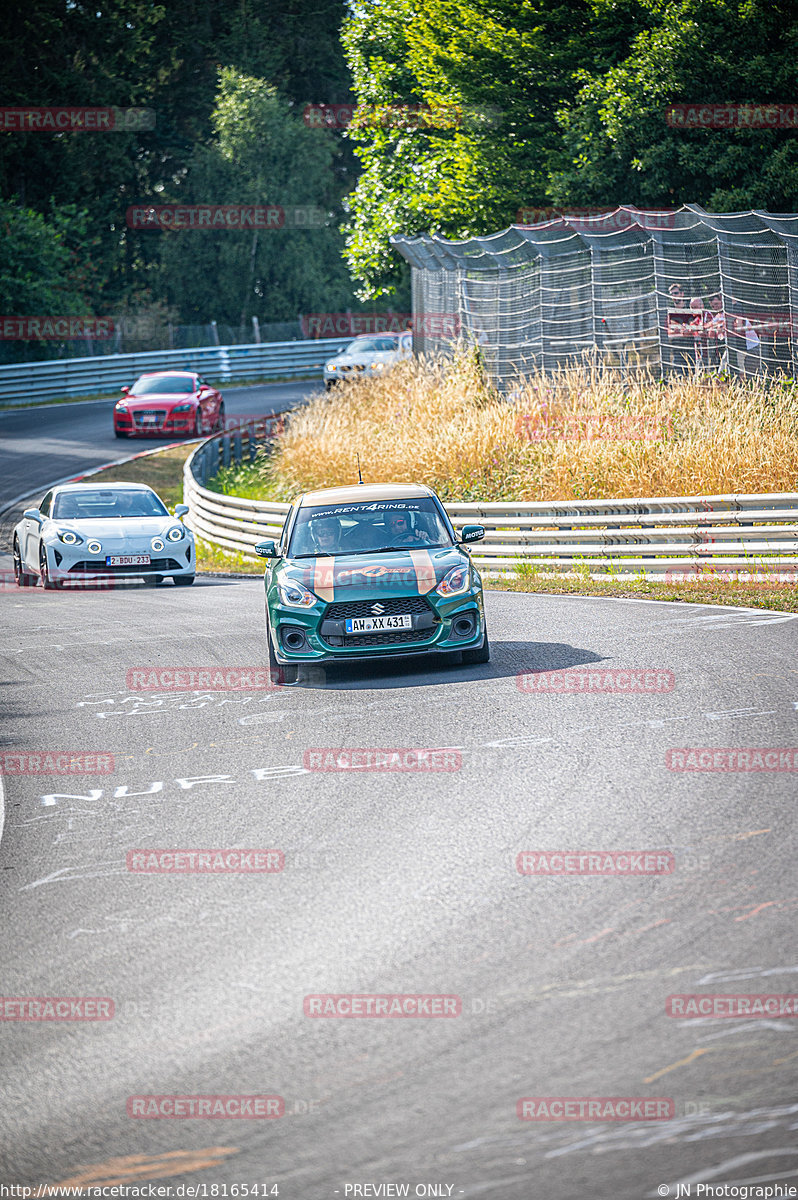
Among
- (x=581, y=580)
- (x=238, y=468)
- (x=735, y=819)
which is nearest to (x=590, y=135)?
(x=238, y=468)

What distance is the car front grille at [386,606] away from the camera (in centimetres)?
1130

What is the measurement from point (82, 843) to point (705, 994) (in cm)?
366

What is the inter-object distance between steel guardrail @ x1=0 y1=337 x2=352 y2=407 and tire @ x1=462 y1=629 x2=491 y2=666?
1438 inches

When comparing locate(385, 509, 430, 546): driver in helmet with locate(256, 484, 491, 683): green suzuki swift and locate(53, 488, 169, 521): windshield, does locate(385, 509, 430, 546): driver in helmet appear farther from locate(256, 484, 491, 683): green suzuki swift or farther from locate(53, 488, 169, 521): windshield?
locate(53, 488, 169, 521): windshield

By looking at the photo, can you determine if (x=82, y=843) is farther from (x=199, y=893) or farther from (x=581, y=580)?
(x=581, y=580)

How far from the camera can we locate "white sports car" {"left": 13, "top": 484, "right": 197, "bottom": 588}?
19078 mm

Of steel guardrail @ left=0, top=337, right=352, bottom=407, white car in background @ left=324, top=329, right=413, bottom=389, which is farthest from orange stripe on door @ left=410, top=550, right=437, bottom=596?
steel guardrail @ left=0, top=337, right=352, bottom=407

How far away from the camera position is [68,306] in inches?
2127

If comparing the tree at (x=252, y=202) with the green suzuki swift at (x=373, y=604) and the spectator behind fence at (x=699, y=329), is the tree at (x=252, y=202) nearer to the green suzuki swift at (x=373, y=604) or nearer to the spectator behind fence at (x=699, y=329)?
the spectator behind fence at (x=699, y=329)

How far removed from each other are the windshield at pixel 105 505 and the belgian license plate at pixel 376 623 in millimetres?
9283

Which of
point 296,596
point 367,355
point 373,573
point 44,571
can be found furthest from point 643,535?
point 367,355

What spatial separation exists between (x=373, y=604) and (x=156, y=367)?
1609 inches

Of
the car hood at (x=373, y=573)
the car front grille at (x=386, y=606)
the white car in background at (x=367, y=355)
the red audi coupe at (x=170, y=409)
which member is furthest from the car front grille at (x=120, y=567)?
the red audi coupe at (x=170, y=409)

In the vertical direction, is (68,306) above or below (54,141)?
below
